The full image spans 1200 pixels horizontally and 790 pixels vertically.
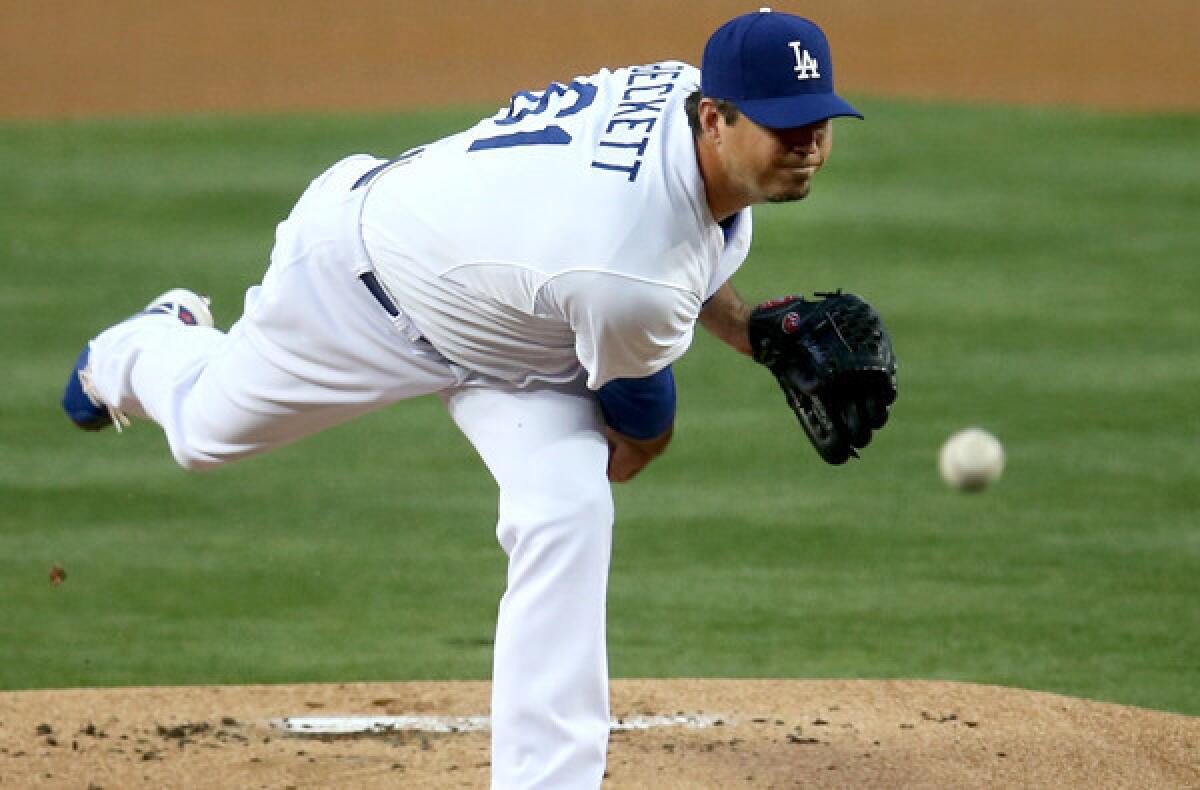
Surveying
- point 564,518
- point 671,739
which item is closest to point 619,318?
point 564,518

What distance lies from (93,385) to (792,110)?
6.90 feet

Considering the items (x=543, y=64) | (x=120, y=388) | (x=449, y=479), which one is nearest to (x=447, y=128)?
(x=543, y=64)

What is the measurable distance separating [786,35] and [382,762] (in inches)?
75.6

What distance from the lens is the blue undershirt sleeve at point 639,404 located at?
4070 millimetres

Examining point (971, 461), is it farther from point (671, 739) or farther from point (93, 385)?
point (93, 385)

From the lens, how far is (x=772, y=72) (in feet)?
11.6

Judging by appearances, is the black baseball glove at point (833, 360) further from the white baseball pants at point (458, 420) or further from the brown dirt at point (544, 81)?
the brown dirt at point (544, 81)

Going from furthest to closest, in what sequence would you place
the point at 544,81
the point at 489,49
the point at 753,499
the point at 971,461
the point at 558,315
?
1. the point at 489,49
2. the point at 544,81
3. the point at 753,499
4. the point at 971,461
5. the point at 558,315

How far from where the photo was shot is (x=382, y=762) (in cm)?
457

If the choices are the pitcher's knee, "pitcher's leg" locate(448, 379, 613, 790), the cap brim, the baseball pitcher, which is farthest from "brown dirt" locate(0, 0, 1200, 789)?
the cap brim

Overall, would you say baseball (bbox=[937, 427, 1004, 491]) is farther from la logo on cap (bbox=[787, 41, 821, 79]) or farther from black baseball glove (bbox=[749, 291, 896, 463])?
la logo on cap (bbox=[787, 41, 821, 79])

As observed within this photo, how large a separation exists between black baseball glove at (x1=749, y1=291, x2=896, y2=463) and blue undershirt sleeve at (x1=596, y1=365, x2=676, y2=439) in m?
0.22

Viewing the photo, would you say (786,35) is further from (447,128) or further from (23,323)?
(447,128)

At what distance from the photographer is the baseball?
21.9ft
